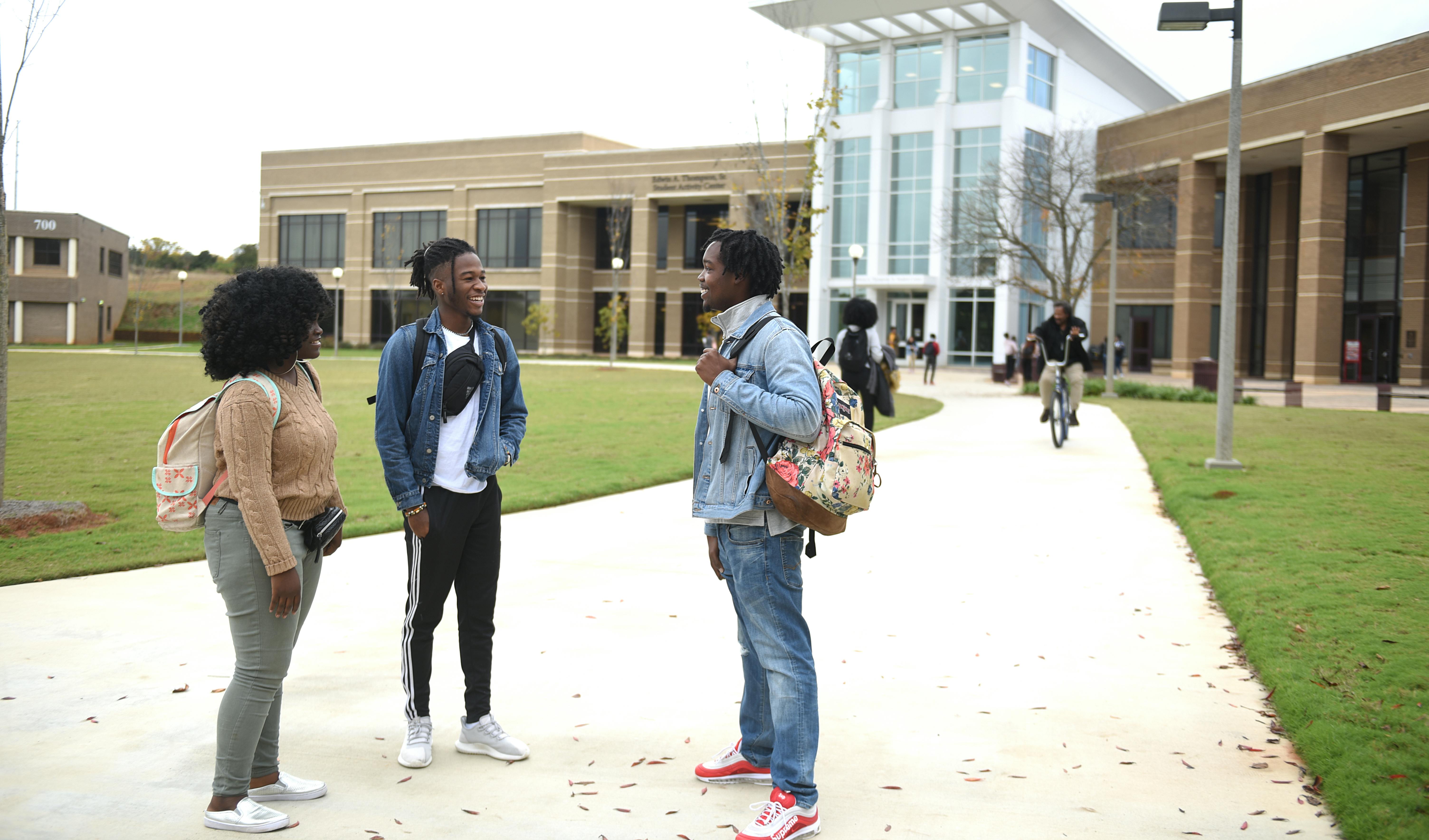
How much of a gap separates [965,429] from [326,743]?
1499 cm

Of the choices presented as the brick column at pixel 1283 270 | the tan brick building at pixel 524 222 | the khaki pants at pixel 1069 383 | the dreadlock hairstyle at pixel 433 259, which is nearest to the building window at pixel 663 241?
the tan brick building at pixel 524 222

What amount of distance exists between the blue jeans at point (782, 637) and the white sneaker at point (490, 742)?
105 centimetres

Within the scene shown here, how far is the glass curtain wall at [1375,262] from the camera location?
39.6m

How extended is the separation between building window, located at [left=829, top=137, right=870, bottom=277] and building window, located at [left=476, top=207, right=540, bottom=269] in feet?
72.4

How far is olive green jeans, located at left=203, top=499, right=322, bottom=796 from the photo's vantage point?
333 centimetres

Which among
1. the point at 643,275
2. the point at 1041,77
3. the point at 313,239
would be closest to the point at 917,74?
the point at 1041,77

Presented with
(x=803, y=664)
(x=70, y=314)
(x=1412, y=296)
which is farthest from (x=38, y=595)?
(x=70, y=314)

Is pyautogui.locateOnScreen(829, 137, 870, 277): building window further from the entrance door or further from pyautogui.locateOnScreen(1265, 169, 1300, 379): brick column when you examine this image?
pyautogui.locateOnScreen(1265, 169, 1300, 379): brick column

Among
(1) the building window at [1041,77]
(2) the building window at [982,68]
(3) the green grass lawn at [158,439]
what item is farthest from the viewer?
(1) the building window at [1041,77]

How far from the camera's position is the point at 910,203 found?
167ft

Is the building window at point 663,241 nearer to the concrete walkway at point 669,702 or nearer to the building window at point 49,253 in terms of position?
the building window at point 49,253

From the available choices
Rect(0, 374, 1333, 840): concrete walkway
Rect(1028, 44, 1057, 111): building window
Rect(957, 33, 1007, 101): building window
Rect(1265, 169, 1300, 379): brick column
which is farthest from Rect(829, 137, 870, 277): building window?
Rect(0, 374, 1333, 840): concrete walkway

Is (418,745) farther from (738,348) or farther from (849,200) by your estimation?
(849,200)

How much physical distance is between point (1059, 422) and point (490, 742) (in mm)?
12483
